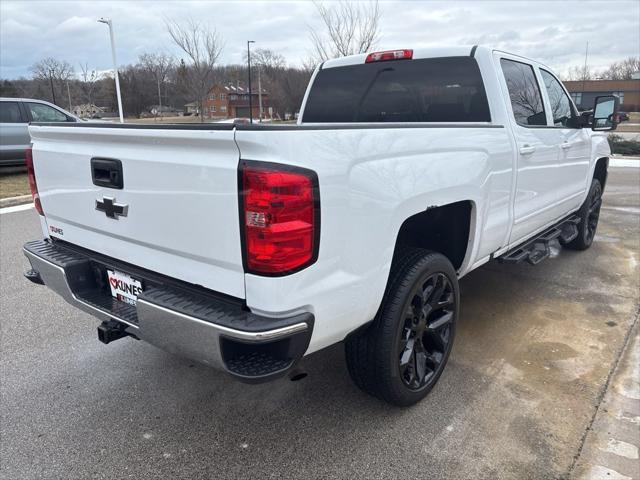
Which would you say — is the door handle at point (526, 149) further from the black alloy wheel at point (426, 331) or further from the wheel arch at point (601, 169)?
the wheel arch at point (601, 169)

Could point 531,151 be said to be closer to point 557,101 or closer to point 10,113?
point 557,101

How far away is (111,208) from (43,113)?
10.8 m

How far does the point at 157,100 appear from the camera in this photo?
39.2m

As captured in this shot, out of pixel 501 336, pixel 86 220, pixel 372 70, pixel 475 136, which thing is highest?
pixel 372 70

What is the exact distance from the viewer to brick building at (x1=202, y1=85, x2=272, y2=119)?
28089 millimetres

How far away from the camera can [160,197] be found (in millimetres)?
2186

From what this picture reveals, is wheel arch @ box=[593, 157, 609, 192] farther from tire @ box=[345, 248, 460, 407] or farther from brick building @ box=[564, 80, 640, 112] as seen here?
brick building @ box=[564, 80, 640, 112]

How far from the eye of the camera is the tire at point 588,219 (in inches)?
222

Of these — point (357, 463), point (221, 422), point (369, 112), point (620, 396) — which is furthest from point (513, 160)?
point (221, 422)

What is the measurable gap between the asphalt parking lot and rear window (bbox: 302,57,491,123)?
1692 mm

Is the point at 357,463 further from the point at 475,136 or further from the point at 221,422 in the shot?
the point at 475,136

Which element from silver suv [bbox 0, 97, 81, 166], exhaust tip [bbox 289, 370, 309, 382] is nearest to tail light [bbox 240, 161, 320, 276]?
exhaust tip [bbox 289, 370, 309, 382]

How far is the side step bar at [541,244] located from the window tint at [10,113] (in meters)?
11.2

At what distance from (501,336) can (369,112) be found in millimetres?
2032
